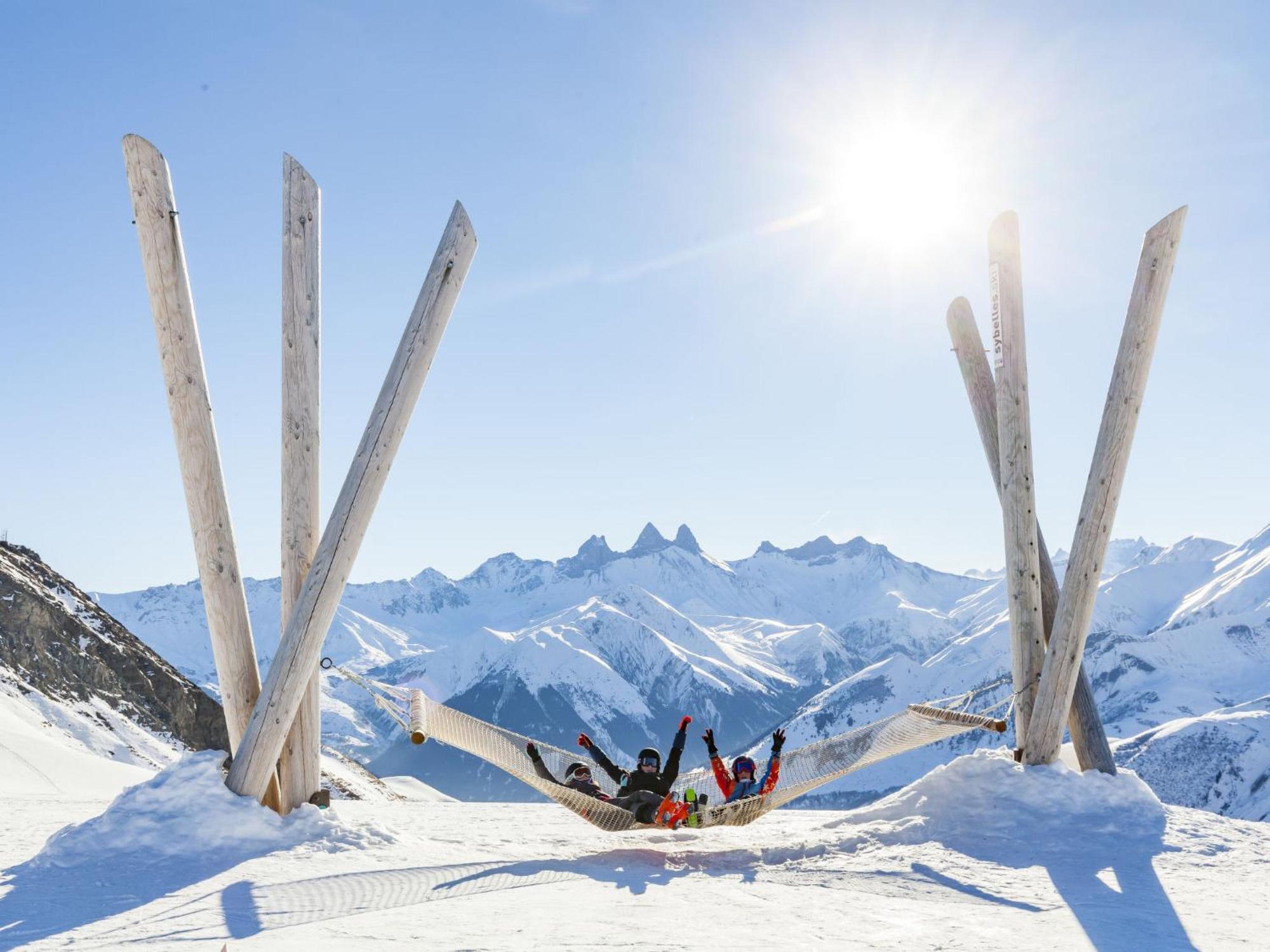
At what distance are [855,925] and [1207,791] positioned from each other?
419ft

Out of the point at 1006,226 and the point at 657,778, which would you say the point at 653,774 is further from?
the point at 1006,226

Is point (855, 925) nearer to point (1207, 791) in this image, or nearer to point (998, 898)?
point (998, 898)

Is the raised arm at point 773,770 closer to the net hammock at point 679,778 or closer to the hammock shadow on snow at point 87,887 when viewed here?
the net hammock at point 679,778

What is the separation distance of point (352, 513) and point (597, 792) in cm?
427

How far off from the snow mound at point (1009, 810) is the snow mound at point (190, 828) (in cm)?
499

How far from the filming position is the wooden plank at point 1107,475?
9.77 metres

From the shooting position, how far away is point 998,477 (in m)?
10.9

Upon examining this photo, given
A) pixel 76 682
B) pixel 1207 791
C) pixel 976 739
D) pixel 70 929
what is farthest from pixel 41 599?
pixel 976 739

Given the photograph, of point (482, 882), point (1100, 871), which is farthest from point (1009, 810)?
point (482, 882)

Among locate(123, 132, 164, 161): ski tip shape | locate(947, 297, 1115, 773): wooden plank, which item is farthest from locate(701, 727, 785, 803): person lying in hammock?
locate(123, 132, 164, 161): ski tip shape

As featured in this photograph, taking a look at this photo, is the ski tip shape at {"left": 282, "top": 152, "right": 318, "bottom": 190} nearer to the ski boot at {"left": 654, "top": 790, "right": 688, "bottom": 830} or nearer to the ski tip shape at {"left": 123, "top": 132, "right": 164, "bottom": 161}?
the ski tip shape at {"left": 123, "top": 132, "right": 164, "bottom": 161}

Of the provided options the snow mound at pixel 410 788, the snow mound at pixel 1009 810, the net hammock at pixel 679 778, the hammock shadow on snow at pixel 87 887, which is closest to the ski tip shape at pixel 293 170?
the net hammock at pixel 679 778

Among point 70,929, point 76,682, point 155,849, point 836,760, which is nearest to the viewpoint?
point 70,929

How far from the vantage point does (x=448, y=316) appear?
8812 millimetres
